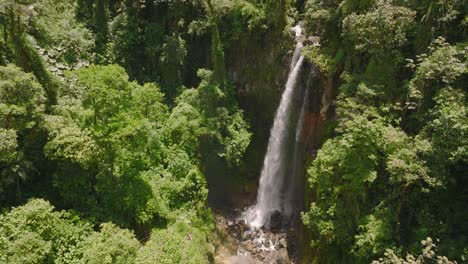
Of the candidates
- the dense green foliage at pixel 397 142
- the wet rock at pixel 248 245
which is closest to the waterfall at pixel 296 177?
the wet rock at pixel 248 245

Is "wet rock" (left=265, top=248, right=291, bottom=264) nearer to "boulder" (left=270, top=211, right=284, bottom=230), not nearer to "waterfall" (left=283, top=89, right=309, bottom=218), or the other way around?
"boulder" (left=270, top=211, right=284, bottom=230)

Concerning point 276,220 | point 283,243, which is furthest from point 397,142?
point 276,220

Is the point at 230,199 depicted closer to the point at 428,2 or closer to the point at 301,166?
the point at 301,166

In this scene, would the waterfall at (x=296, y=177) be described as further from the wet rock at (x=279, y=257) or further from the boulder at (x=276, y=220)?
the wet rock at (x=279, y=257)

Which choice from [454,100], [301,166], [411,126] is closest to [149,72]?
[301,166]

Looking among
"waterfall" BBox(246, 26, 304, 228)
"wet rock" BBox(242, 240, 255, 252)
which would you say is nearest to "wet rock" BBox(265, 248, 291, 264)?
"wet rock" BBox(242, 240, 255, 252)
